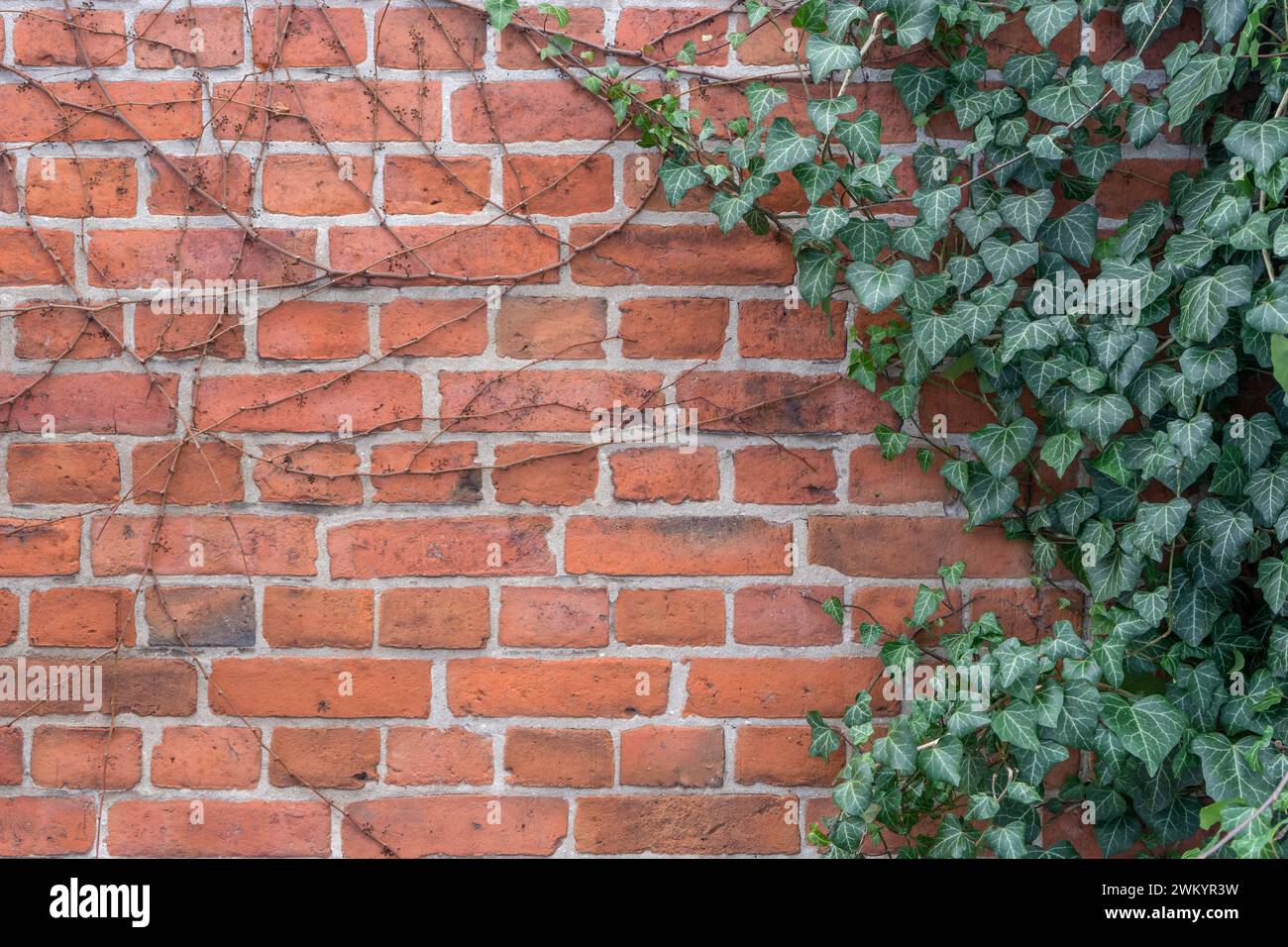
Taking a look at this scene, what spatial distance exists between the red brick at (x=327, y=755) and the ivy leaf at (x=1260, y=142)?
4.82 ft

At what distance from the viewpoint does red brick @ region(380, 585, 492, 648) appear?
60.4 inches

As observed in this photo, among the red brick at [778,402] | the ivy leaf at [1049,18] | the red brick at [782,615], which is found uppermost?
the ivy leaf at [1049,18]

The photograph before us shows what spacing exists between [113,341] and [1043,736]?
57.7 inches

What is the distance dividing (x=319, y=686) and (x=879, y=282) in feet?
3.34

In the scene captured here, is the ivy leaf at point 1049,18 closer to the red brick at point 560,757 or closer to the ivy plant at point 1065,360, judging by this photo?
the ivy plant at point 1065,360

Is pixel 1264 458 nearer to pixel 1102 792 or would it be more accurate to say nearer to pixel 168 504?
pixel 1102 792

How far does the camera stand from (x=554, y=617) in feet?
5.04

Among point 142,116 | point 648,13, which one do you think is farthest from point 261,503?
point 648,13

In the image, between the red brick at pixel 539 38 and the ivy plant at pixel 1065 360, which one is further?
the red brick at pixel 539 38

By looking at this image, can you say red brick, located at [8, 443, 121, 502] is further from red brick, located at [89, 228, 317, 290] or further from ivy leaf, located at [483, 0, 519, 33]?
ivy leaf, located at [483, 0, 519, 33]

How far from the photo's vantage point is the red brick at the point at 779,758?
60.5 inches

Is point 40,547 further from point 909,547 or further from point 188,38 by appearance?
point 909,547

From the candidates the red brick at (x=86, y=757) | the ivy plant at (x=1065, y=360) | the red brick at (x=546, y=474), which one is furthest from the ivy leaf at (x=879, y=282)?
the red brick at (x=86, y=757)

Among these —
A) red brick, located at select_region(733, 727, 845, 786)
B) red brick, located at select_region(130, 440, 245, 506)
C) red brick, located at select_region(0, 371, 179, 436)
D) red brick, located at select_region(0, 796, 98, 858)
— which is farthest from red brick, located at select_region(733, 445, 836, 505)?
red brick, located at select_region(0, 796, 98, 858)
